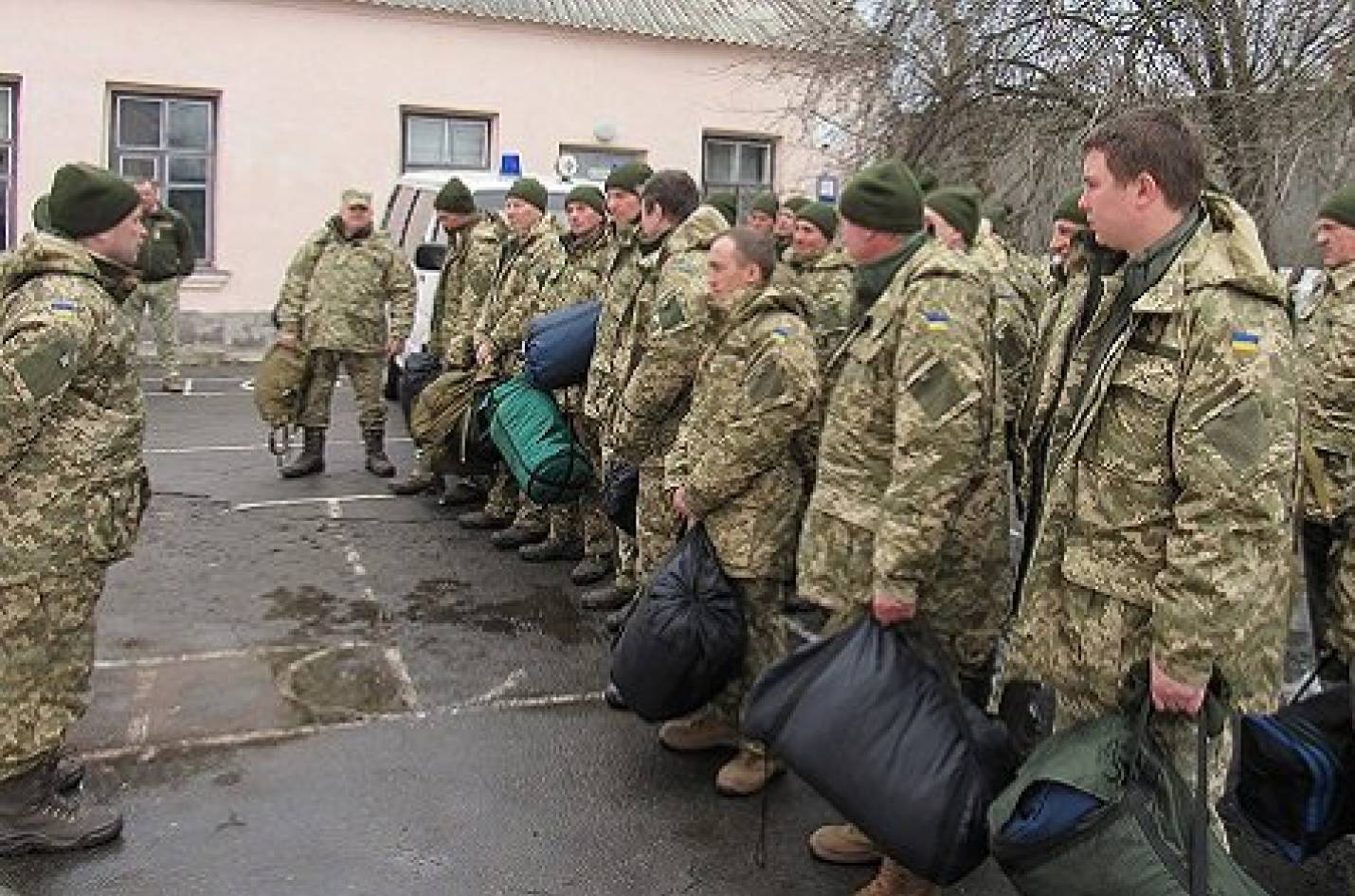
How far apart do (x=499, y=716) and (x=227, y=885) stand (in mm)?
1363

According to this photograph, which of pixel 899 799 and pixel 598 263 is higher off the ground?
pixel 598 263

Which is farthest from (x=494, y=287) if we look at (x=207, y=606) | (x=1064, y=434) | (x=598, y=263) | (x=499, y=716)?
(x=1064, y=434)

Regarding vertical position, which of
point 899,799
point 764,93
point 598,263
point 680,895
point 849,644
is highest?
point 764,93

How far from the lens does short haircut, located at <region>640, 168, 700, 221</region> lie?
16.7 feet

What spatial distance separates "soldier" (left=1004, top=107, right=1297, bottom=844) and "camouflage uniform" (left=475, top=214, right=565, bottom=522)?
415 cm

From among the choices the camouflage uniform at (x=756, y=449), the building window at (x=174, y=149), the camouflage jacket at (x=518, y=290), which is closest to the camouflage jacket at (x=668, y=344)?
the camouflage uniform at (x=756, y=449)

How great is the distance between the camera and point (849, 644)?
122 inches

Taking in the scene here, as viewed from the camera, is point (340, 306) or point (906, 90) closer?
point (340, 306)

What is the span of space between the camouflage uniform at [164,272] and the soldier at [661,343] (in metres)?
1.74

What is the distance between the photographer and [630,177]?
235 inches

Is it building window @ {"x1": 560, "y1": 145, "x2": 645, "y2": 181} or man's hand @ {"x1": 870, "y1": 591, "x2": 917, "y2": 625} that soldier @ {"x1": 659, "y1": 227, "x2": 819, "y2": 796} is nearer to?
man's hand @ {"x1": 870, "y1": 591, "x2": 917, "y2": 625}

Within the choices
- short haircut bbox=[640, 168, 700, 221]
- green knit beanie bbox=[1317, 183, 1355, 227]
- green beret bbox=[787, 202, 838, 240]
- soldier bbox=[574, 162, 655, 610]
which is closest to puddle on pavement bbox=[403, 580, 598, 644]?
soldier bbox=[574, 162, 655, 610]

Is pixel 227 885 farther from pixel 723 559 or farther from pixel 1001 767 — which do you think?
pixel 1001 767

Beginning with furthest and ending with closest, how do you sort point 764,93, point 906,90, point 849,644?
point 764,93
point 906,90
point 849,644
